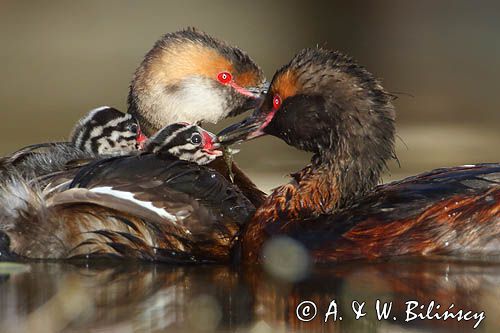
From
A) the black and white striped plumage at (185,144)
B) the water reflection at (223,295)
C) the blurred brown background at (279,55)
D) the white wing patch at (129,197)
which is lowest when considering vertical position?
the water reflection at (223,295)

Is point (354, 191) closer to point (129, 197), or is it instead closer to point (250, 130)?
point (250, 130)

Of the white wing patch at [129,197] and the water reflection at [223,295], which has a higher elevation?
the white wing patch at [129,197]

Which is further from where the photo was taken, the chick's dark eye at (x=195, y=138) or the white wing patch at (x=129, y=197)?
the chick's dark eye at (x=195, y=138)

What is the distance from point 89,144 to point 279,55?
5.88 m

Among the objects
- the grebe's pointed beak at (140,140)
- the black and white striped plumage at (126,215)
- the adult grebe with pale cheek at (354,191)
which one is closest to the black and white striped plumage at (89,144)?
the grebe's pointed beak at (140,140)

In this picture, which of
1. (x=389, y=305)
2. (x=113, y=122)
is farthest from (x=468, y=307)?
(x=113, y=122)

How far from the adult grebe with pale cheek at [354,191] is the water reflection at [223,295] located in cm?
12

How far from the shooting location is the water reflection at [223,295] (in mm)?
4863

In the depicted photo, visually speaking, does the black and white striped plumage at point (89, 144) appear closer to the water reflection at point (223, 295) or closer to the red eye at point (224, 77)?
the water reflection at point (223, 295)

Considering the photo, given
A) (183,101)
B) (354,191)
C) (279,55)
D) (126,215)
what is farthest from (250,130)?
(279,55)

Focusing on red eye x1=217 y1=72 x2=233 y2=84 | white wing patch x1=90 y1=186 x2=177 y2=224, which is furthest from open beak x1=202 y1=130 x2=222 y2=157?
red eye x1=217 y1=72 x2=233 y2=84

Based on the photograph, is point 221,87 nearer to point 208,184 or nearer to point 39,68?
point 208,184

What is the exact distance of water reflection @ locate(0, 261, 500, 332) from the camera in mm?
4863

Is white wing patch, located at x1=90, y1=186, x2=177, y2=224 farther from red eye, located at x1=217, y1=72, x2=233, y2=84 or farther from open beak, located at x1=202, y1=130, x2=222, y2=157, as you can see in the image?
red eye, located at x1=217, y1=72, x2=233, y2=84
